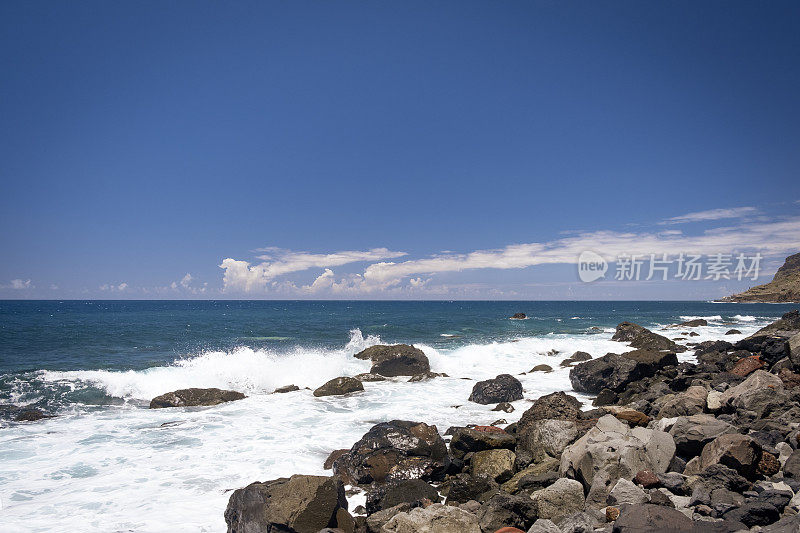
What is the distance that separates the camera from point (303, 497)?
5.77 metres

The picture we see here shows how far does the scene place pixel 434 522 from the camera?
5070 millimetres

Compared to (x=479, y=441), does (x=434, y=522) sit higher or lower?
higher

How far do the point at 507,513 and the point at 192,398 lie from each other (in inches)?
491

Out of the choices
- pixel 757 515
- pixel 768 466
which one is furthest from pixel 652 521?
pixel 768 466

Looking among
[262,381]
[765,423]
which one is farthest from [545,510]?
[262,381]

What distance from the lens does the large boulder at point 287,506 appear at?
559 centimetres

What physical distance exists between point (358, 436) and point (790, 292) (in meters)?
145

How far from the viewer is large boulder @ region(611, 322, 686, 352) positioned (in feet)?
67.7

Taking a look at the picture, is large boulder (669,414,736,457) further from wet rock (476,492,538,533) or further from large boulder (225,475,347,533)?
large boulder (225,475,347,533)

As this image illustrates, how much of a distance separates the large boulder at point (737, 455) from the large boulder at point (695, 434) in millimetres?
525

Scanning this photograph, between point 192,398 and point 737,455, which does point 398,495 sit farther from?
point 192,398

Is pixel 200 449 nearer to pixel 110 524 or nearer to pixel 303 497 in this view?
pixel 110 524

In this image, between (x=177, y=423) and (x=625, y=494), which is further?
(x=177, y=423)

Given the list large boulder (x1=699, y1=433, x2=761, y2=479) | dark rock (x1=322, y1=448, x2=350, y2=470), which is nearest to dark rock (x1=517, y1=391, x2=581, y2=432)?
dark rock (x1=322, y1=448, x2=350, y2=470)
